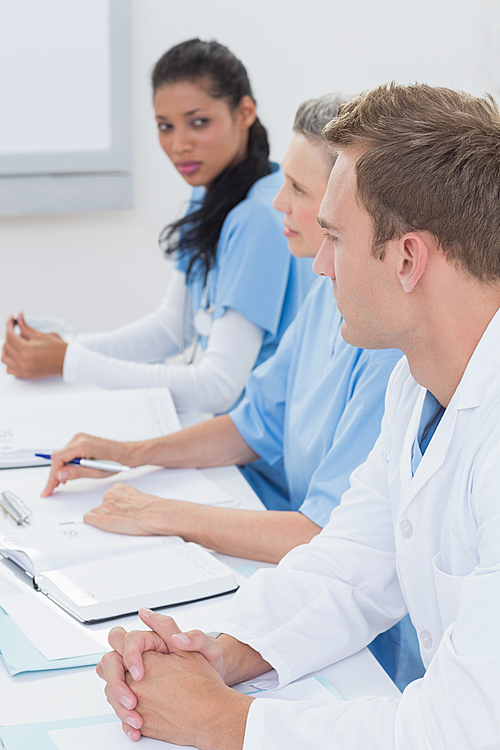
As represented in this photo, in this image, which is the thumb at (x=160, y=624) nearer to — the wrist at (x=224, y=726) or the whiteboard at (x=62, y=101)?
the wrist at (x=224, y=726)

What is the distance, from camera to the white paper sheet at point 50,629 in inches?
34.2

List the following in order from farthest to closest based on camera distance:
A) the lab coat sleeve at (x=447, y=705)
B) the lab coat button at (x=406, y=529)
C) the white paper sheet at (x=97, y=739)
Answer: the lab coat button at (x=406, y=529), the white paper sheet at (x=97, y=739), the lab coat sleeve at (x=447, y=705)

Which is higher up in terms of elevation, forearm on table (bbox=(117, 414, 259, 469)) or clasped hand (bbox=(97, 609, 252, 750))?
clasped hand (bbox=(97, 609, 252, 750))

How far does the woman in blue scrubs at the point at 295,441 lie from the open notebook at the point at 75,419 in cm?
11

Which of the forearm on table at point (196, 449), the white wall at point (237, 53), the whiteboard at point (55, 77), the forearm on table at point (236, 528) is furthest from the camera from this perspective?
the white wall at point (237, 53)

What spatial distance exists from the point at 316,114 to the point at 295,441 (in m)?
0.54

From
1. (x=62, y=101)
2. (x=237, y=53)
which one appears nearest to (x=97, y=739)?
(x=62, y=101)

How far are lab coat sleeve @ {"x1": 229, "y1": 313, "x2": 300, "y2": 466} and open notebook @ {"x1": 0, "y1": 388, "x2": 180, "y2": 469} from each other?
0.49 feet

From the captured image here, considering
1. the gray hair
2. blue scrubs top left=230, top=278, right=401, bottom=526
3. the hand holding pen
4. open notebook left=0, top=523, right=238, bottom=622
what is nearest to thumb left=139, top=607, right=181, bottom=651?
open notebook left=0, top=523, right=238, bottom=622

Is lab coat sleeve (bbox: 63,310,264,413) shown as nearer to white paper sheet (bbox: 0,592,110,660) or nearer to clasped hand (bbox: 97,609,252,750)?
white paper sheet (bbox: 0,592,110,660)

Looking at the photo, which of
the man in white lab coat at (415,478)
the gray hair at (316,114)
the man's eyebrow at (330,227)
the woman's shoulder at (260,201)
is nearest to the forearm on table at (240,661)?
the man in white lab coat at (415,478)

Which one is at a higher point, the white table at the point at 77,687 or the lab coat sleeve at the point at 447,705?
the lab coat sleeve at the point at 447,705

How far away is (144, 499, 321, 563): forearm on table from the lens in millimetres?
1104

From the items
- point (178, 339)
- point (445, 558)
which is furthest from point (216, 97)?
point (445, 558)
